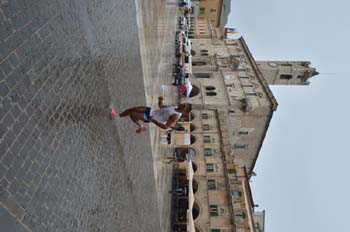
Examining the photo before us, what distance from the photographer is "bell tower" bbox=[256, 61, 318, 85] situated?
35.1 metres

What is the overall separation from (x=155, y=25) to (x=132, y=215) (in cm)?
1079

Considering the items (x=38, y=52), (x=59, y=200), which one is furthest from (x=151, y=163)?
(x=38, y=52)

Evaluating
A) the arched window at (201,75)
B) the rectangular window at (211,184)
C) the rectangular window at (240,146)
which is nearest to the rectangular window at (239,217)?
the rectangular window at (211,184)

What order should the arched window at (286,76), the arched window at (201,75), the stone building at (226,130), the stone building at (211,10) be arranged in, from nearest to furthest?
the stone building at (226,130) → the arched window at (201,75) → the arched window at (286,76) → the stone building at (211,10)

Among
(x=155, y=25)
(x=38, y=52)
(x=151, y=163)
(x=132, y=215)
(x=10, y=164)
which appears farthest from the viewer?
(x=155, y=25)

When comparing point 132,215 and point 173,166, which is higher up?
point 132,215

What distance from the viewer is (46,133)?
5.00 meters

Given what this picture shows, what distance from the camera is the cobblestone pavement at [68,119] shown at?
423 centimetres

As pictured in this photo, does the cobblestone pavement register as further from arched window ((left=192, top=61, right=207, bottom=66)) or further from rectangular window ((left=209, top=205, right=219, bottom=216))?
arched window ((left=192, top=61, right=207, bottom=66))

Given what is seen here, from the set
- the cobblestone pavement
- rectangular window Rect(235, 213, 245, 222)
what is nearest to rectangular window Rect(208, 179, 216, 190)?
rectangular window Rect(235, 213, 245, 222)

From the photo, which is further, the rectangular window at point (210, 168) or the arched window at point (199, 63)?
the arched window at point (199, 63)

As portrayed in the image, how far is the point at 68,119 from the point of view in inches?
230

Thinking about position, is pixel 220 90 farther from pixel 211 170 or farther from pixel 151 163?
pixel 151 163

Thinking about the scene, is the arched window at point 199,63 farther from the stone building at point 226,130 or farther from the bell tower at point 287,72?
the bell tower at point 287,72
